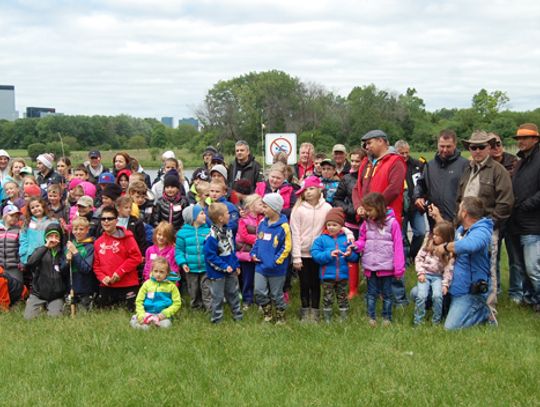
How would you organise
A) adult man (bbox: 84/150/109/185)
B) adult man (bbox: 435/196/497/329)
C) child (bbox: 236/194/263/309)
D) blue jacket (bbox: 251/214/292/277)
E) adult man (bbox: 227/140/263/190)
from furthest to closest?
adult man (bbox: 84/150/109/185), adult man (bbox: 227/140/263/190), child (bbox: 236/194/263/309), blue jacket (bbox: 251/214/292/277), adult man (bbox: 435/196/497/329)

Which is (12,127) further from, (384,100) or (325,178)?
(384,100)

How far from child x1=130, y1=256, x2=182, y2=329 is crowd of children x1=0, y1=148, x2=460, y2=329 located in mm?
13

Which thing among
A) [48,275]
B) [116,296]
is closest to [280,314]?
[116,296]

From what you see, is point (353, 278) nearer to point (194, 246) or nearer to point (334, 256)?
point (334, 256)

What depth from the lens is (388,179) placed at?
7359mm

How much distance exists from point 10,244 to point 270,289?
13.4 ft

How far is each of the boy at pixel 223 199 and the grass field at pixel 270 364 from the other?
1.42 m

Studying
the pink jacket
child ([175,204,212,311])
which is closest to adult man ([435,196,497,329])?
child ([175,204,212,311])

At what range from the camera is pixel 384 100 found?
8000cm

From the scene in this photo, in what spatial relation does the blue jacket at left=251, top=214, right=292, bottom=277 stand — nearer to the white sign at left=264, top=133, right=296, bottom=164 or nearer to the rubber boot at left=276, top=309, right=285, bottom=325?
the rubber boot at left=276, top=309, right=285, bottom=325

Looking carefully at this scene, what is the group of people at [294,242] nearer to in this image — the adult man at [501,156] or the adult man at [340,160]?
the adult man at [501,156]

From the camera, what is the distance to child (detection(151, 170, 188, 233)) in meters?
8.52

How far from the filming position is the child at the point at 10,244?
28.2 feet

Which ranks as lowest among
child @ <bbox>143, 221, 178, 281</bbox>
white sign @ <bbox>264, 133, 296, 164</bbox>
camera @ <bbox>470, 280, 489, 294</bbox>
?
camera @ <bbox>470, 280, 489, 294</bbox>
